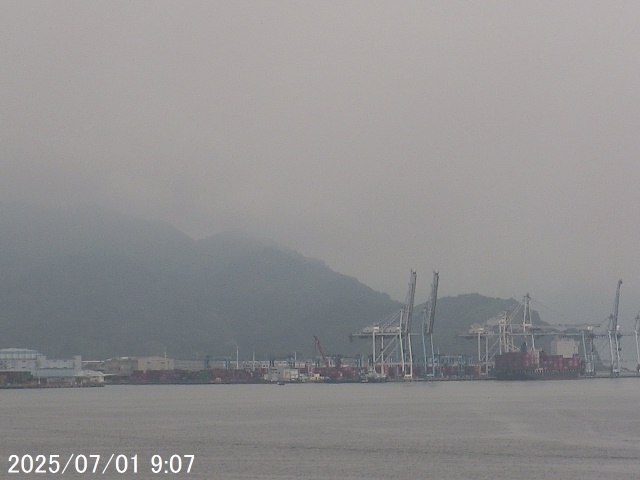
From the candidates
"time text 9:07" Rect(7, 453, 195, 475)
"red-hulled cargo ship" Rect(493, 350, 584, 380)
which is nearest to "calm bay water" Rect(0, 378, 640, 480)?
"time text 9:07" Rect(7, 453, 195, 475)

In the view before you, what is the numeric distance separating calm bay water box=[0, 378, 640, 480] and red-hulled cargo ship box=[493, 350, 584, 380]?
79.4 m

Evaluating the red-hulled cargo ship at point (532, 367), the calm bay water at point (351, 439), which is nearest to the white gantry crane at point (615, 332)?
the red-hulled cargo ship at point (532, 367)

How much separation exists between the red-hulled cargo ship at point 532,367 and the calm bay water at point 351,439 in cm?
7935

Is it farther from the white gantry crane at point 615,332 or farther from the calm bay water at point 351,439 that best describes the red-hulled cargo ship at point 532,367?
the calm bay water at point 351,439

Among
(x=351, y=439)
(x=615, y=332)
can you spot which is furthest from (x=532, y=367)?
(x=351, y=439)

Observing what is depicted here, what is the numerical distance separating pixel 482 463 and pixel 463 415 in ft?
92.3

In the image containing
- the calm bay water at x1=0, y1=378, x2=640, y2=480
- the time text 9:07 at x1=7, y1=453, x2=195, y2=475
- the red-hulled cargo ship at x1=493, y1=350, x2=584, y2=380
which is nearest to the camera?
the calm bay water at x1=0, y1=378, x2=640, y2=480

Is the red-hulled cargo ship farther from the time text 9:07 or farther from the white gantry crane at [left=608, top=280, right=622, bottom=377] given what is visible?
the time text 9:07

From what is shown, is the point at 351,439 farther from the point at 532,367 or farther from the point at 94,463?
the point at 532,367

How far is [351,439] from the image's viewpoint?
47.8 meters

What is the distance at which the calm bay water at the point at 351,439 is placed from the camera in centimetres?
3662

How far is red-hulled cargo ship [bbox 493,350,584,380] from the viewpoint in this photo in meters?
156

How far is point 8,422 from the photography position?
6184 cm

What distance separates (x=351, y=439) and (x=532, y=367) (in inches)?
4451
